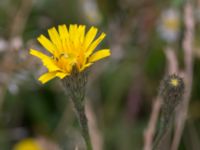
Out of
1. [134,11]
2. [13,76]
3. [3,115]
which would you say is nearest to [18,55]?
[13,76]

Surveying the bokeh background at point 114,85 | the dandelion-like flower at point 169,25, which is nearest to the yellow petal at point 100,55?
the bokeh background at point 114,85

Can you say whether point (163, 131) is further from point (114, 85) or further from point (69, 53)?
point (114, 85)

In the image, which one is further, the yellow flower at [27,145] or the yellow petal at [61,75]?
the yellow flower at [27,145]

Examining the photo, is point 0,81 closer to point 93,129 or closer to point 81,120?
point 93,129

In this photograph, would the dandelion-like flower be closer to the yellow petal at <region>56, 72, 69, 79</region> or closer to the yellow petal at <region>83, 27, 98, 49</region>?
the yellow petal at <region>83, 27, 98, 49</region>

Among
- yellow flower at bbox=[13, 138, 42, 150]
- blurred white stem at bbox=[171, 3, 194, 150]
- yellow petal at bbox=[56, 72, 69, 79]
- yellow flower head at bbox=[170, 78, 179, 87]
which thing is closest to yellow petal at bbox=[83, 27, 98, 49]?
yellow petal at bbox=[56, 72, 69, 79]

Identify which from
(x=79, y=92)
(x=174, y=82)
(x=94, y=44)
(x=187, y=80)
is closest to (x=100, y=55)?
(x=94, y=44)

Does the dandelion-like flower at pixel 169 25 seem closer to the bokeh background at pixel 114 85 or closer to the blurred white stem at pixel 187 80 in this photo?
the bokeh background at pixel 114 85

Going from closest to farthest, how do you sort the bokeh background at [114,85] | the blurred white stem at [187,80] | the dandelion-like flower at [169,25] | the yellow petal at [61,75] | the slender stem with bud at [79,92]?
the yellow petal at [61,75], the slender stem with bud at [79,92], the blurred white stem at [187,80], the bokeh background at [114,85], the dandelion-like flower at [169,25]
